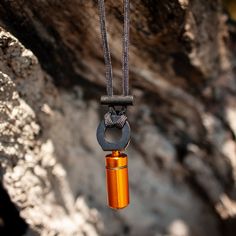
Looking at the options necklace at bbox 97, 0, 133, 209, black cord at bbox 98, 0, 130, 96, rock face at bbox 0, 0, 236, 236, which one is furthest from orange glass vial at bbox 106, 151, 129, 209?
rock face at bbox 0, 0, 236, 236

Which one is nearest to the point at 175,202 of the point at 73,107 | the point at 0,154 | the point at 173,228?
the point at 173,228

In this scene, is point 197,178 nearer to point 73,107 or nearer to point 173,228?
point 173,228

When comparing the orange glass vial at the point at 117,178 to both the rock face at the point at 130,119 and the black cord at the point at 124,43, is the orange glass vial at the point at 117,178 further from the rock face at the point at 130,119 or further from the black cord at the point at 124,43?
the rock face at the point at 130,119

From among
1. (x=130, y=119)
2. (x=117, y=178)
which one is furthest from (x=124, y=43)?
(x=130, y=119)

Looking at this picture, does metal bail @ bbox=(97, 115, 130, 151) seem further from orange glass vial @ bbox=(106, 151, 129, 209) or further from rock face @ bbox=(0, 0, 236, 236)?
rock face @ bbox=(0, 0, 236, 236)

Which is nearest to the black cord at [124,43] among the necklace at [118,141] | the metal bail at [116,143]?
the necklace at [118,141]

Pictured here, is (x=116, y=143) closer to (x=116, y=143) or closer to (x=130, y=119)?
(x=116, y=143)

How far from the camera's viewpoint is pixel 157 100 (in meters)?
1.97

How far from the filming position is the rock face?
4.87ft

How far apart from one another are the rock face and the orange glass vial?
0.46 meters

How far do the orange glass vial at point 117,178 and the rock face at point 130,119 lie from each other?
46 centimetres

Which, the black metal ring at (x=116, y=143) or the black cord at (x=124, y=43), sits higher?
the black cord at (x=124, y=43)

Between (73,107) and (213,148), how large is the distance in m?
0.85

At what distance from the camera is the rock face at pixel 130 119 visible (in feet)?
4.87
